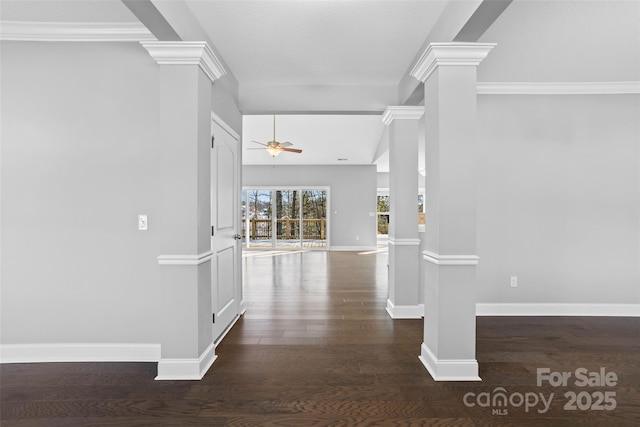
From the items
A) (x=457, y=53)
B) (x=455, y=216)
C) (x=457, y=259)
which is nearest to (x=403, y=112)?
(x=457, y=53)

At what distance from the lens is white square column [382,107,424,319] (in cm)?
382

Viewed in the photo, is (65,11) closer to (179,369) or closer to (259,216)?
(179,369)

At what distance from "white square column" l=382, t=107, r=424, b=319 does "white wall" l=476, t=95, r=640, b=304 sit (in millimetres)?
771

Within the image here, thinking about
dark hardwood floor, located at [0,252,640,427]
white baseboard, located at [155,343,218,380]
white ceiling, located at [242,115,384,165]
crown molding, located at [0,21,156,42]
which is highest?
white ceiling, located at [242,115,384,165]

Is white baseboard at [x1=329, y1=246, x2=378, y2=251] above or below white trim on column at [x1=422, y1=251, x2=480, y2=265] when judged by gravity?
below

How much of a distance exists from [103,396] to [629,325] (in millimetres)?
4939

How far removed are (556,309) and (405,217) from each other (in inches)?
80.8

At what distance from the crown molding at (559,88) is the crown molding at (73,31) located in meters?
3.52

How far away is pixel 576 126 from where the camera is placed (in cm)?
381

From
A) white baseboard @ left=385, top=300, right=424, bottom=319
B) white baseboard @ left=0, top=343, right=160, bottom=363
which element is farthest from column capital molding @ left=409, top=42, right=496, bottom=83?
white baseboard @ left=0, top=343, right=160, bottom=363

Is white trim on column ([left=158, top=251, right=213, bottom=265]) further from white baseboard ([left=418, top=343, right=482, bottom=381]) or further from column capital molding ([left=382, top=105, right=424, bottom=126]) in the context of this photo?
column capital molding ([left=382, top=105, right=424, bottom=126])

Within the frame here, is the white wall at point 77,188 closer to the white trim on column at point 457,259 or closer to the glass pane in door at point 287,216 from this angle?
the white trim on column at point 457,259

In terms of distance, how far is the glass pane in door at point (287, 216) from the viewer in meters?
10.2

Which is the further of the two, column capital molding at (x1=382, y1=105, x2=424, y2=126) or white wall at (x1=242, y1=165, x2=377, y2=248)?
white wall at (x1=242, y1=165, x2=377, y2=248)
